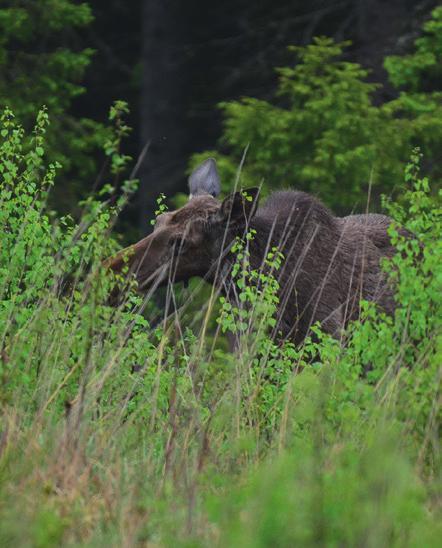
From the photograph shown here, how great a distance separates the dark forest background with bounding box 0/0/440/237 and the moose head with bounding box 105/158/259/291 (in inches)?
171

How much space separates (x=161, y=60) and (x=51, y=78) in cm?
293

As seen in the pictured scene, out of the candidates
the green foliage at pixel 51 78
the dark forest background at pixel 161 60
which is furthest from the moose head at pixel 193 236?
the green foliage at pixel 51 78

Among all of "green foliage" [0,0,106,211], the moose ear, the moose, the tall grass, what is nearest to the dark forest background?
"green foliage" [0,0,106,211]

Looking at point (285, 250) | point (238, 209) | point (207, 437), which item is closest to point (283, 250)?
point (285, 250)

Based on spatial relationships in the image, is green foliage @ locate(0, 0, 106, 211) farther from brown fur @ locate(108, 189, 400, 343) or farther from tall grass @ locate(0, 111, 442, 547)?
tall grass @ locate(0, 111, 442, 547)

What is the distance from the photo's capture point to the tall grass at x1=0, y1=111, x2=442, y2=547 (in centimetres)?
416

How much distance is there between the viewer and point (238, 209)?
887 cm

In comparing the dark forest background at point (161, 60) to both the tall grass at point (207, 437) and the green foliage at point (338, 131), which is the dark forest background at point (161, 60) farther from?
the tall grass at point (207, 437)

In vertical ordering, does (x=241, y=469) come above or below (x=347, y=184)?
above

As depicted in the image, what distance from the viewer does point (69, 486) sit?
4742 mm

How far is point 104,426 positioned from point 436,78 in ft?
33.8

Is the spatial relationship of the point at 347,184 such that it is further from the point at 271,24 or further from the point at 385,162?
the point at 271,24

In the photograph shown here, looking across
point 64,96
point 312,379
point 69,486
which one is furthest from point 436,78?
point 69,486

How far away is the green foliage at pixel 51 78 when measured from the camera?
15.8 meters
